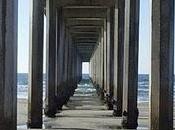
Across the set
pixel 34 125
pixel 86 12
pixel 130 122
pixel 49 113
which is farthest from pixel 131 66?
pixel 86 12

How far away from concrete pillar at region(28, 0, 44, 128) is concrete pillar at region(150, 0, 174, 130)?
12.9ft

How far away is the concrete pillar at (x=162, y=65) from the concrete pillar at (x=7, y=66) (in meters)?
2.77

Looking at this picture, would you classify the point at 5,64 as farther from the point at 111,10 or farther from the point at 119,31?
the point at 111,10

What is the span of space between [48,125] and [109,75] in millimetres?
8253

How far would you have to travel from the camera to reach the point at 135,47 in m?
13.6

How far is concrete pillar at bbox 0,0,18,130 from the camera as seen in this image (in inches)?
327

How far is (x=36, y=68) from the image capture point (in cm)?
1334

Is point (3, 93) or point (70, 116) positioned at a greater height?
point (3, 93)

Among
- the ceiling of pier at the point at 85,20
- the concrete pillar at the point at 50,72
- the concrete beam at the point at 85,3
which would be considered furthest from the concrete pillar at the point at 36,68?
the ceiling of pier at the point at 85,20

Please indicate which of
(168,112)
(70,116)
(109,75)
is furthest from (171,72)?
(109,75)

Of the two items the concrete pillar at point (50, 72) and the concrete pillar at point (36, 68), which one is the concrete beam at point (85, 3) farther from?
the concrete pillar at point (36, 68)

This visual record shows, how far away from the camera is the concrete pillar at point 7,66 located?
8297mm

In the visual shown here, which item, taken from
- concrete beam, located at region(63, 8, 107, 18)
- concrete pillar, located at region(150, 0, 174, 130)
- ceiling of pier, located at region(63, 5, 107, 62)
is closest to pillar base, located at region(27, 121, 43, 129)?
concrete pillar, located at region(150, 0, 174, 130)

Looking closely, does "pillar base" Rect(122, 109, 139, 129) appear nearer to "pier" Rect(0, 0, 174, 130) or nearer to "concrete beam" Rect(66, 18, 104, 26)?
"pier" Rect(0, 0, 174, 130)
